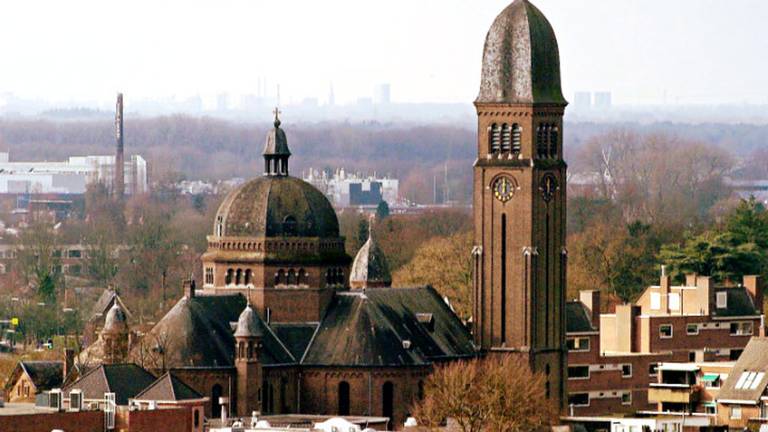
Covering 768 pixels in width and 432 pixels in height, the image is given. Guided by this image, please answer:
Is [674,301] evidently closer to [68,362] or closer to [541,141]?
[541,141]

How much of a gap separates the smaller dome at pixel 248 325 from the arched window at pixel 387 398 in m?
3.88

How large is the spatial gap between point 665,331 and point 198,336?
2565 centimetres

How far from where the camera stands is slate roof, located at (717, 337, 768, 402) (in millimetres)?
97938

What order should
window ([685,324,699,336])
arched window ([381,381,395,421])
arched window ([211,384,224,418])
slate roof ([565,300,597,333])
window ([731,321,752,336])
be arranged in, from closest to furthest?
1. arched window ([211,384,224,418])
2. arched window ([381,381,395,421])
3. slate roof ([565,300,597,333])
4. window ([685,324,699,336])
5. window ([731,321,752,336])

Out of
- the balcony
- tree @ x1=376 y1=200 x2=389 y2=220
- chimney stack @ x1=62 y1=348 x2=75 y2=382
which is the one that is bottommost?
the balcony

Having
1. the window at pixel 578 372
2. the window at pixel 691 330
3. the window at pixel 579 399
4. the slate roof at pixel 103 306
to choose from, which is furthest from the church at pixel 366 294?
the slate roof at pixel 103 306

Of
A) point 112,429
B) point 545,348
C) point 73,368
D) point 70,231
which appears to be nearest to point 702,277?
point 545,348

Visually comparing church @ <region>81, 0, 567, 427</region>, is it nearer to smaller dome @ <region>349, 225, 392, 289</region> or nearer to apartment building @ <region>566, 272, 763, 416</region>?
smaller dome @ <region>349, 225, 392, 289</region>

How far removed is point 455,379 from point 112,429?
1500 cm

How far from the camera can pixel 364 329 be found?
330 ft

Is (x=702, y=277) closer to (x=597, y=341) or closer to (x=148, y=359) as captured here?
(x=597, y=341)

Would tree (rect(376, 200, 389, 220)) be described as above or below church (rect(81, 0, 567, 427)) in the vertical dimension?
above

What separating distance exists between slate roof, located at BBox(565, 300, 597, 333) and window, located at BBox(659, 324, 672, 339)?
322 centimetres

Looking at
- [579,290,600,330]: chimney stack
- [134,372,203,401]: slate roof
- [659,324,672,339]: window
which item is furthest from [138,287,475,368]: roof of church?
[659,324,672,339]: window
